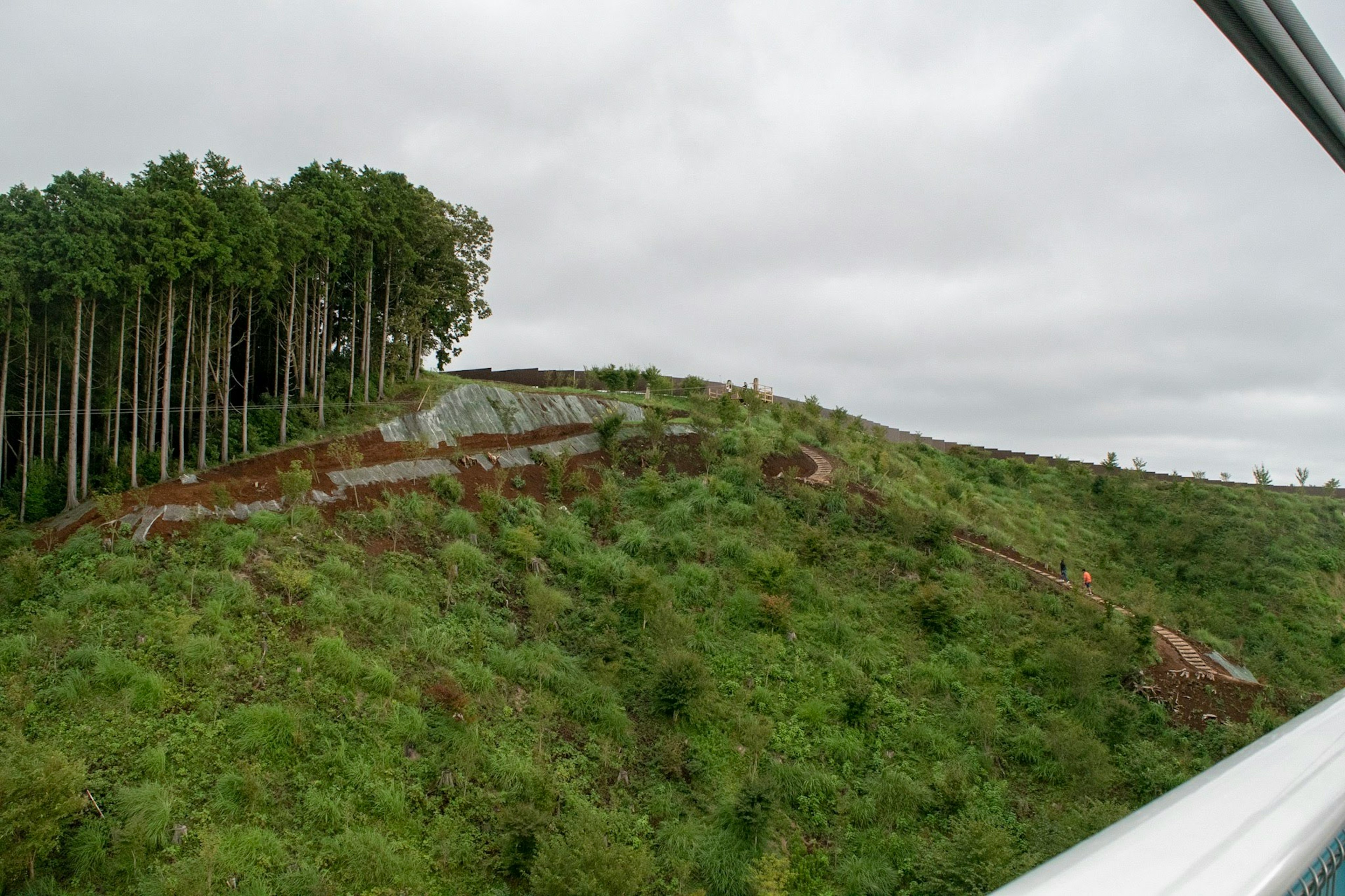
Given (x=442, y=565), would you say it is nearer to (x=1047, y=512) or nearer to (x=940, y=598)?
(x=940, y=598)

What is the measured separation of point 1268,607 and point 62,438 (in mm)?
35975

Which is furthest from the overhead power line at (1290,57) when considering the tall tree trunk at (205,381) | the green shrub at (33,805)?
the tall tree trunk at (205,381)

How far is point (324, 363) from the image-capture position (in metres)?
22.7

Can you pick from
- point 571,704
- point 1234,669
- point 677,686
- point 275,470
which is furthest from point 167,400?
point 1234,669

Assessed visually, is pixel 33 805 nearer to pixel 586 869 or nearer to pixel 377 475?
pixel 586 869

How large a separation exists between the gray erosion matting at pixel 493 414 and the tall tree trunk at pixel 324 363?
203cm

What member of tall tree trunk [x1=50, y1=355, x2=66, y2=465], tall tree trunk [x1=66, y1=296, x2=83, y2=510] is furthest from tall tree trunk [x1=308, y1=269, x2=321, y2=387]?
tall tree trunk [x1=50, y1=355, x2=66, y2=465]

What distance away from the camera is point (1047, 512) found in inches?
1173

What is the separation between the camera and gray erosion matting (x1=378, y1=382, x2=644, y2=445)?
22281 mm

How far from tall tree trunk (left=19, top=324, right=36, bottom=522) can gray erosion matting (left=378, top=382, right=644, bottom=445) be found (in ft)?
26.8

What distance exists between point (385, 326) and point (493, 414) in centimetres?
501

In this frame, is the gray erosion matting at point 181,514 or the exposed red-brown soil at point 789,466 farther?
the exposed red-brown soil at point 789,466

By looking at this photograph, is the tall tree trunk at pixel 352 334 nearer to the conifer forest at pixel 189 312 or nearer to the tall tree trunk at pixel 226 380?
the conifer forest at pixel 189 312

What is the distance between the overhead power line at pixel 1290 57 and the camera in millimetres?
1750
